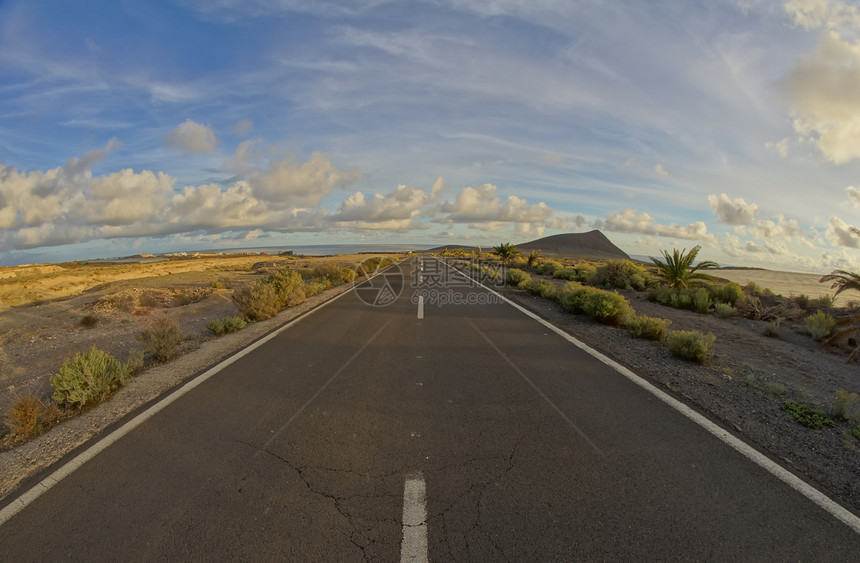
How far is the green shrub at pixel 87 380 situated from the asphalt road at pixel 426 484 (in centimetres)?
119

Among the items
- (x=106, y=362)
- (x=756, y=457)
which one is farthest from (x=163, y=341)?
(x=756, y=457)

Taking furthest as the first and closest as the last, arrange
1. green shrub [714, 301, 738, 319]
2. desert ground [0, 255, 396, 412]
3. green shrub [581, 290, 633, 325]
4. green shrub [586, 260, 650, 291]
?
green shrub [586, 260, 650, 291], green shrub [714, 301, 738, 319], green shrub [581, 290, 633, 325], desert ground [0, 255, 396, 412]

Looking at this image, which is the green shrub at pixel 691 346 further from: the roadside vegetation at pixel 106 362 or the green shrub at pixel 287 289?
the green shrub at pixel 287 289

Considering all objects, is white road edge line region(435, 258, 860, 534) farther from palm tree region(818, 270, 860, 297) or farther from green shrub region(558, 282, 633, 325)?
palm tree region(818, 270, 860, 297)

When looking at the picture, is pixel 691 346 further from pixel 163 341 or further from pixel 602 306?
pixel 163 341

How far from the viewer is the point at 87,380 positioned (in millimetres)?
5012

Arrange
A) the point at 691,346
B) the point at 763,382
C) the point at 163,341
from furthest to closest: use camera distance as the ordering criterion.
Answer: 1. the point at 163,341
2. the point at 691,346
3. the point at 763,382

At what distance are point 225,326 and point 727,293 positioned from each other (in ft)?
49.7

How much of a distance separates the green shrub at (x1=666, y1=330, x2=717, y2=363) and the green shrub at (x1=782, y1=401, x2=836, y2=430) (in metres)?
1.51

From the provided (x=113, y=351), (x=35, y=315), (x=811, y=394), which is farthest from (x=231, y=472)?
(x=35, y=315)

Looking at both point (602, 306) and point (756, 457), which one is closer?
point (756, 457)

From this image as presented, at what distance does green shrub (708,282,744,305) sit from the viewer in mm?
12396

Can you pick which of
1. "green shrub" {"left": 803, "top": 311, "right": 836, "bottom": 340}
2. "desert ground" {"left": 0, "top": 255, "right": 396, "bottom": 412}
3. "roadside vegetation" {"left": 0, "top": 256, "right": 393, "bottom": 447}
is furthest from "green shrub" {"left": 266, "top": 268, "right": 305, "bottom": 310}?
"green shrub" {"left": 803, "top": 311, "right": 836, "bottom": 340}

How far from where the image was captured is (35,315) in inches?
570
